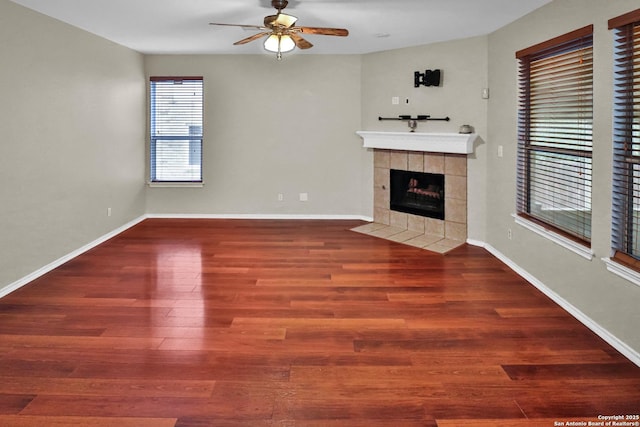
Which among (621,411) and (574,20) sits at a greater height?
(574,20)

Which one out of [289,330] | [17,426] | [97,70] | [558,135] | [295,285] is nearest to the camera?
[17,426]

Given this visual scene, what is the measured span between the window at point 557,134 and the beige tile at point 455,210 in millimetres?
1156

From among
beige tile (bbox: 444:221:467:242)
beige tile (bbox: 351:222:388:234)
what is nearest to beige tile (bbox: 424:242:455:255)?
beige tile (bbox: 444:221:467:242)

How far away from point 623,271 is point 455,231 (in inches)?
126

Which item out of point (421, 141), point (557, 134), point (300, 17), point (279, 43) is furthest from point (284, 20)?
point (421, 141)

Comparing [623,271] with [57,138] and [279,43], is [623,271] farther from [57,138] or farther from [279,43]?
[57,138]

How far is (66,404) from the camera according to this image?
2.55m

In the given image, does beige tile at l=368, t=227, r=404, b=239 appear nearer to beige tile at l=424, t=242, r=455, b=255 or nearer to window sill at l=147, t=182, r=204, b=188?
beige tile at l=424, t=242, r=455, b=255

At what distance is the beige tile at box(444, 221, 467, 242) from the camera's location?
6.29m

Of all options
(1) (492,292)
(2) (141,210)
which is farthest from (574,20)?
(2) (141,210)

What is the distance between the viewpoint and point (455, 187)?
634cm

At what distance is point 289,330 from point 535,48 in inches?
129

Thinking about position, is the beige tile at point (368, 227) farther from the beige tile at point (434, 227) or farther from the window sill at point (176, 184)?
the window sill at point (176, 184)

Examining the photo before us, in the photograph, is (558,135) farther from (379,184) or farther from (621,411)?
(379,184)
